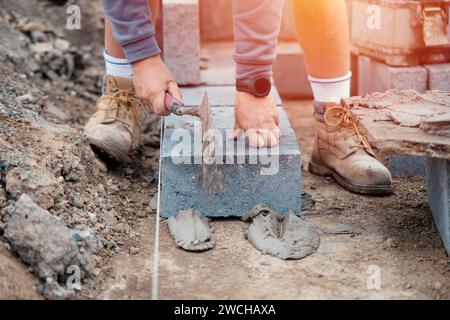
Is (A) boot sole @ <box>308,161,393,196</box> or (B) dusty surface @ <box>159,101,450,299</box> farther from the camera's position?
(A) boot sole @ <box>308,161,393,196</box>

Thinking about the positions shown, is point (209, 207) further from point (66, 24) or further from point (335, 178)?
point (66, 24)

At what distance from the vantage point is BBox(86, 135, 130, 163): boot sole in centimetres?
324

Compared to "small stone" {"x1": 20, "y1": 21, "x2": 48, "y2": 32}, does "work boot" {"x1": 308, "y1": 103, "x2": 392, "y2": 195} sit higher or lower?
lower

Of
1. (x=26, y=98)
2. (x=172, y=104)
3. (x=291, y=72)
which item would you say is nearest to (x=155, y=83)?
(x=172, y=104)

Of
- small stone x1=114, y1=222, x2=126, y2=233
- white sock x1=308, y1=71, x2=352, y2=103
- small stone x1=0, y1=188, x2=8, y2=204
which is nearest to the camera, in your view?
small stone x1=0, y1=188, x2=8, y2=204

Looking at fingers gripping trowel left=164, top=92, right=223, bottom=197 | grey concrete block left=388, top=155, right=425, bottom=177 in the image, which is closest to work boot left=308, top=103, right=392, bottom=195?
grey concrete block left=388, top=155, right=425, bottom=177

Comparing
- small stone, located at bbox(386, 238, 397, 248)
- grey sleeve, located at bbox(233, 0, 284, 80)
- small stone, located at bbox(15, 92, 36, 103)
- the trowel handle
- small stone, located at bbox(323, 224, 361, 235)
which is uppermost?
grey sleeve, located at bbox(233, 0, 284, 80)

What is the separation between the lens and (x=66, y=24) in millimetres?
5230

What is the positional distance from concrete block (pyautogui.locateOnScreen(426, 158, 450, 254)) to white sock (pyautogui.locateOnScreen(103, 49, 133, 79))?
4.40 feet

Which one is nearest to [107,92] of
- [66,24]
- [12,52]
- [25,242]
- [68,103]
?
[68,103]

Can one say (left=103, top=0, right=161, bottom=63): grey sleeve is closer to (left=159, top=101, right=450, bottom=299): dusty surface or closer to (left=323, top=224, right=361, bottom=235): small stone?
(left=159, top=101, right=450, bottom=299): dusty surface

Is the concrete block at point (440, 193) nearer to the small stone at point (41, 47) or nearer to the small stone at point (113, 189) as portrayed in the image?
the small stone at point (113, 189)

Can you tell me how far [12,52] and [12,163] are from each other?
1.71m

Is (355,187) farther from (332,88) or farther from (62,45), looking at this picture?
(62,45)
